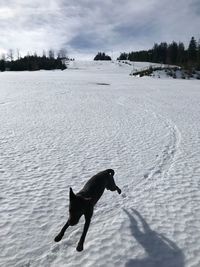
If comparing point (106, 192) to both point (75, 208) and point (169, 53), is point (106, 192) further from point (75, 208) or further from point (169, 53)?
point (169, 53)

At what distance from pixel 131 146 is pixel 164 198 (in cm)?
485

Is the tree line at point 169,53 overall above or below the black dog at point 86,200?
above

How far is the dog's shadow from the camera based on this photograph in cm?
503

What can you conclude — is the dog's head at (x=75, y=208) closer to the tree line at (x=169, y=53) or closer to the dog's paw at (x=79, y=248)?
the dog's paw at (x=79, y=248)

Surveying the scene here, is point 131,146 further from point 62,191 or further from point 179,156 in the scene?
point 62,191

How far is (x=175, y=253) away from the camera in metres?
A: 5.30

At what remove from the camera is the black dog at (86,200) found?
458cm

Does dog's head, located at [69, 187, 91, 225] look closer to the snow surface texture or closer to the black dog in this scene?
the black dog

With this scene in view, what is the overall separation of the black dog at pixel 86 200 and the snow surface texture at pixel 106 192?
0.66m

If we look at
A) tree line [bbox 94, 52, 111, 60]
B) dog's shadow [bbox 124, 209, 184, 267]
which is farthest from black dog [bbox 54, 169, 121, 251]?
tree line [bbox 94, 52, 111, 60]

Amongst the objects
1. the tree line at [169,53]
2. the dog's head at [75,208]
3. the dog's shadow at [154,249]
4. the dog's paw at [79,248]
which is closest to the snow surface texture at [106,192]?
the dog's shadow at [154,249]

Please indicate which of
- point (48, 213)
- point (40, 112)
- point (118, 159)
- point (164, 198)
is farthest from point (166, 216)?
point (40, 112)

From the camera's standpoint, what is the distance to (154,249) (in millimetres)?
5406

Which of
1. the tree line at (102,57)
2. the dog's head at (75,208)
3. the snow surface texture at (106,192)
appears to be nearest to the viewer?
the dog's head at (75,208)
